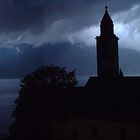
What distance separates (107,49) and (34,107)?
37.5 ft

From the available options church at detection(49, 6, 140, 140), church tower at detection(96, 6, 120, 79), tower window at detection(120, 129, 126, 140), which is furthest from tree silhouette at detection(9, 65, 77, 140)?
tower window at detection(120, 129, 126, 140)

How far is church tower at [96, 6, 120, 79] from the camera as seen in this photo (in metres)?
52.0

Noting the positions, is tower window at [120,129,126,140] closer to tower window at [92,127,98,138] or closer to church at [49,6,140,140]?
church at [49,6,140,140]

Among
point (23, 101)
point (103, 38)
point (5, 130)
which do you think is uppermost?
point (103, 38)

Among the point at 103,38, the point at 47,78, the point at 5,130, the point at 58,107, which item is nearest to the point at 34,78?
the point at 47,78

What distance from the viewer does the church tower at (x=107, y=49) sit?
5197 centimetres

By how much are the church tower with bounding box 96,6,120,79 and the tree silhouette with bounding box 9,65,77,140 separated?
5.86m

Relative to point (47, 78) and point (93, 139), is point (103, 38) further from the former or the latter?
point (93, 139)

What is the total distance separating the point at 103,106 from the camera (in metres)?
43.9

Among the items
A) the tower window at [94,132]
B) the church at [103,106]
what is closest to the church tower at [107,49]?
the church at [103,106]

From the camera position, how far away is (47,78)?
174 ft

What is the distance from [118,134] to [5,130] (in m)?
53.2

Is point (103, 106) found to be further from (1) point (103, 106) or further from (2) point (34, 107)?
(2) point (34, 107)

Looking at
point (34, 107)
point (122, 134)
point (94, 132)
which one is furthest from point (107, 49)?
point (122, 134)
